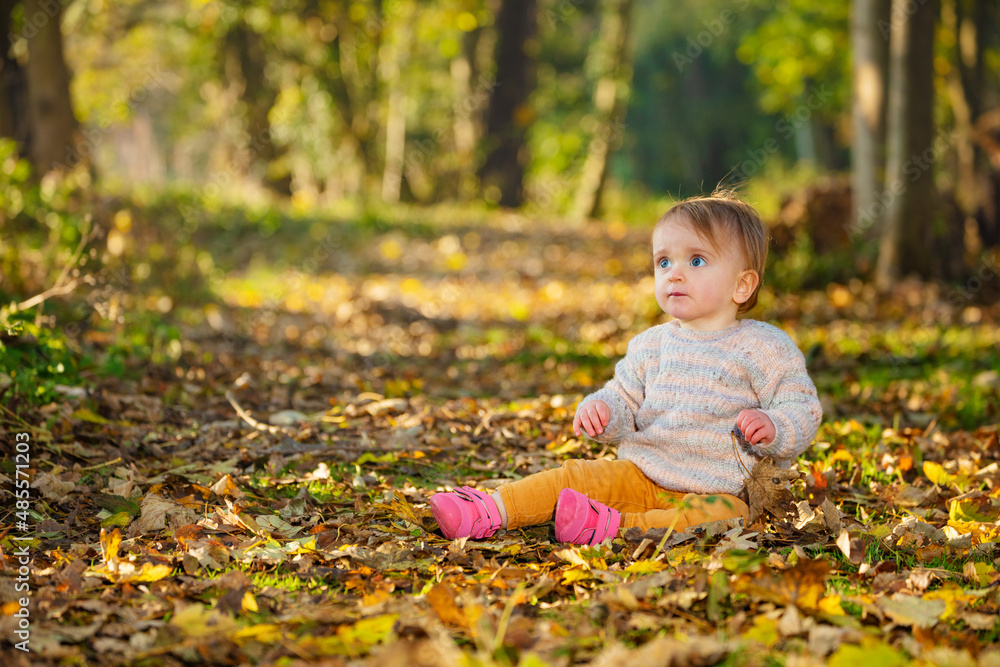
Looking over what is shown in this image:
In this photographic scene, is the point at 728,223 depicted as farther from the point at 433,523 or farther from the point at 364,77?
the point at 364,77

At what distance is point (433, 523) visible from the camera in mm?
2873

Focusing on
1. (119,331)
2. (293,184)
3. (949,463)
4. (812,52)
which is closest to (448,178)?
(293,184)

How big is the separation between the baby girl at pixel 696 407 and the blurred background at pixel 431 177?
8.74 ft

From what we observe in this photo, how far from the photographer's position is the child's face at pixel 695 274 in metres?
2.86

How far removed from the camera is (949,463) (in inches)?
145

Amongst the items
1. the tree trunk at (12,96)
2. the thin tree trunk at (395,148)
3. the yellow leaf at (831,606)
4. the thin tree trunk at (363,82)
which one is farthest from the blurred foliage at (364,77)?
the yellow leaf at (831,606)

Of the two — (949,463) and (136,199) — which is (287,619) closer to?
(949,463)

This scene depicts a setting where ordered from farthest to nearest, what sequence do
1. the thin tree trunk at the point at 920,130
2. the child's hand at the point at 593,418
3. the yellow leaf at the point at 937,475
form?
the thin tree trunk at the point at 920,130 < the yellow leaf at the point at 937,475 < the child's hand at the point at 593,418

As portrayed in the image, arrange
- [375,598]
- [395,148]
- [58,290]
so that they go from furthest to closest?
[395,148] → [58,290] → [375,598]

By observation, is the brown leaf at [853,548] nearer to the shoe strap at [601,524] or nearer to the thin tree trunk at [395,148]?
the shoe strap at [601,524]

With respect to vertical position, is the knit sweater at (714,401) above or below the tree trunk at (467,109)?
below

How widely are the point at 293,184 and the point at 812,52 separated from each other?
34.8 feet

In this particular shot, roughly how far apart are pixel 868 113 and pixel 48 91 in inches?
342

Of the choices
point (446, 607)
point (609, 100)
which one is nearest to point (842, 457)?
point (446, 607)
